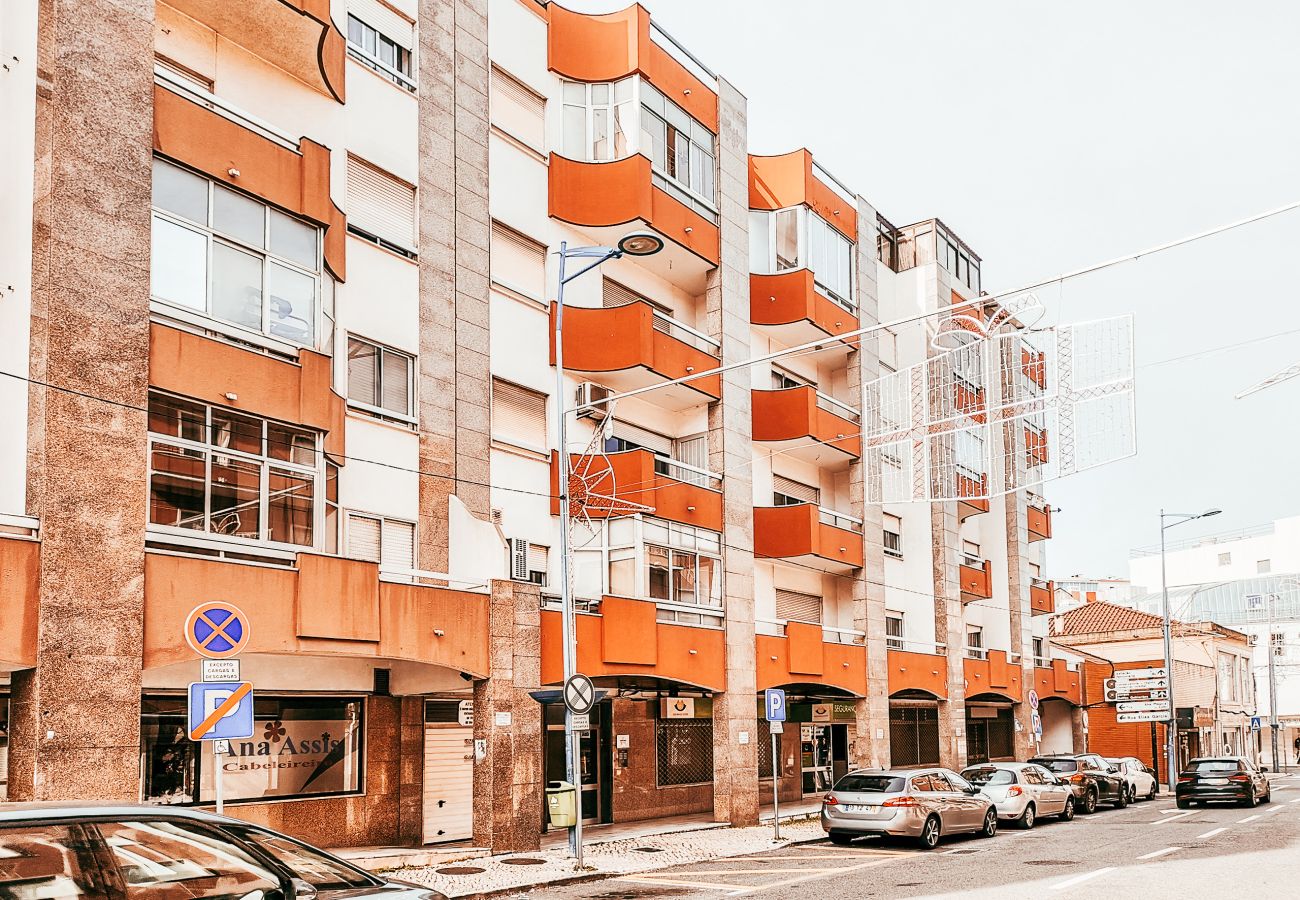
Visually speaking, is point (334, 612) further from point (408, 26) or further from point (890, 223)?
point (890, 223)

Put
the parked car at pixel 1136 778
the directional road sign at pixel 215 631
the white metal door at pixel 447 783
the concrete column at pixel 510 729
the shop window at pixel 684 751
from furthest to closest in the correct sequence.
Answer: the parked car at pixel 1136 778 < the shop window at pixel 684 751 < the white metal door at pixel 447 783 < the concrete column at pixel 510 729 < the directional road sign at pixel 215 631

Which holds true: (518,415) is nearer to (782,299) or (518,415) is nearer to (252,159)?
(252,159)

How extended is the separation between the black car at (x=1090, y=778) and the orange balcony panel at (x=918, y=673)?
332cm

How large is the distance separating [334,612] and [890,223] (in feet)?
88.0

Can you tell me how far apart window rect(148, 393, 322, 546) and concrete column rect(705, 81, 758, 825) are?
1191cm

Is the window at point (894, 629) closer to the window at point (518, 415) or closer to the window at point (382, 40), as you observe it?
the window at point (518, 415)

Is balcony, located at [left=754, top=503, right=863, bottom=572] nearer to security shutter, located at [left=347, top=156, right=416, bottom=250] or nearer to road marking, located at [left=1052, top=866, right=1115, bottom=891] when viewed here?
security shutter, located at [left=347, top=156, right=416, bottom=250]

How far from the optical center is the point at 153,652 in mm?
15125

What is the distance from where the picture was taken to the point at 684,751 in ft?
98.3

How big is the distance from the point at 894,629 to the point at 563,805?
18.9 m

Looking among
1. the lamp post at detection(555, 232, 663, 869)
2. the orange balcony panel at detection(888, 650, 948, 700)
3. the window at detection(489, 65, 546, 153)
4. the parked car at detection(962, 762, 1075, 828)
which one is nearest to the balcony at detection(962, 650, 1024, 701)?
the orange balcony panel at detection(888, 650, 948, 700)

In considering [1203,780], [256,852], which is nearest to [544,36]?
[256,852]

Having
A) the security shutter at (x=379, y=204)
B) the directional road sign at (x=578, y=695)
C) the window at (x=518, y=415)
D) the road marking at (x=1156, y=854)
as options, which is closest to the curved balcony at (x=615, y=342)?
the window at (x=518, y=415)

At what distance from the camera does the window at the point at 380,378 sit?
2077 cm
